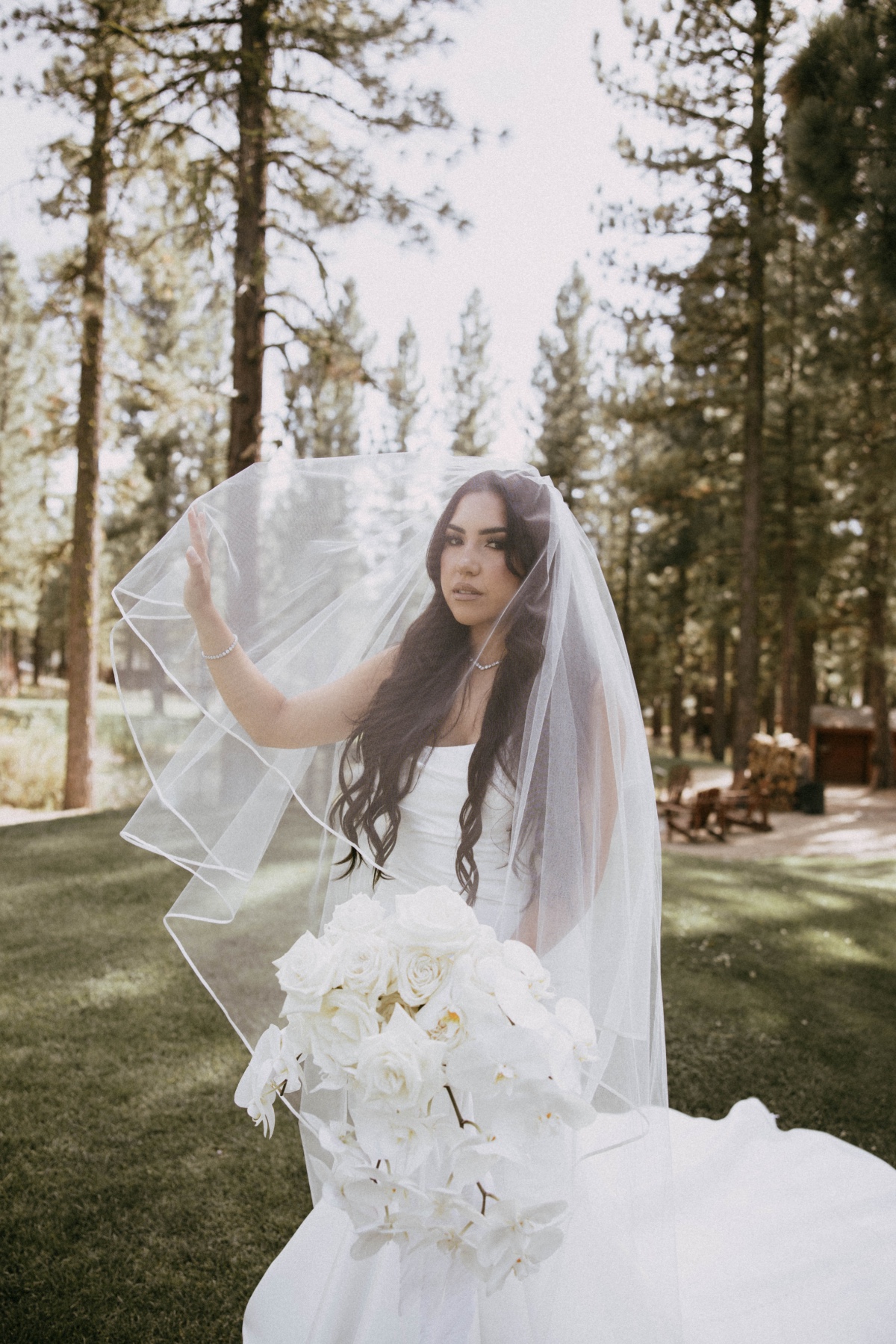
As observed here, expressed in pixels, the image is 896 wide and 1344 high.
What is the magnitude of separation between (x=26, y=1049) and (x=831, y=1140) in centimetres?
328

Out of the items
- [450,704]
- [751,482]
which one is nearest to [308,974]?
[450,704]

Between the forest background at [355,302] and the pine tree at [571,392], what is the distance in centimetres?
68

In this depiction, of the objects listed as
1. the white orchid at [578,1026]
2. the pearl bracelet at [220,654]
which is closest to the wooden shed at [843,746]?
the pearl bracelet at [220,654]

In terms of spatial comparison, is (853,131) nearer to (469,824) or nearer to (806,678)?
(469,824)

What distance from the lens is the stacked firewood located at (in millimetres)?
15148

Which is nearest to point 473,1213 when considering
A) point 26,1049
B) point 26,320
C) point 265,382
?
point 26,1049

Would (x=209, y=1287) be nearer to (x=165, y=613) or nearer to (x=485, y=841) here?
(x=485, y=841)

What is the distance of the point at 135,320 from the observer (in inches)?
431

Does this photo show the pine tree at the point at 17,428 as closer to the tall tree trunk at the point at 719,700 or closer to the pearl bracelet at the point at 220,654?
the tall tree trunk at the point at 719,700

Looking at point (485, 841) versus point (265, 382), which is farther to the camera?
point (265, 382)

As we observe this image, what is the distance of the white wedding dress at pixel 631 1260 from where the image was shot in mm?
1825

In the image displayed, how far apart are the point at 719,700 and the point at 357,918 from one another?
1066 inches

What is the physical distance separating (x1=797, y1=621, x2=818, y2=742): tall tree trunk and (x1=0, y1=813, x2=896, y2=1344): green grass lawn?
15.4 m

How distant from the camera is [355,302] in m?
14.3
